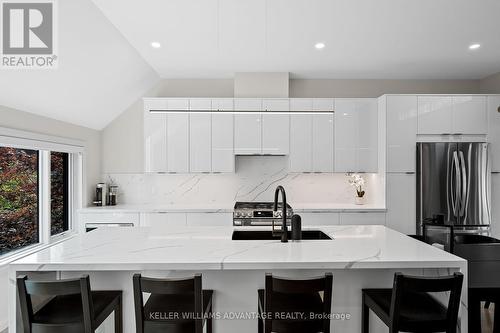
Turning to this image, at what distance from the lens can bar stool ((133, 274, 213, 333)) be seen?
155 centimetres

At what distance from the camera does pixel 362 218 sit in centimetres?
411

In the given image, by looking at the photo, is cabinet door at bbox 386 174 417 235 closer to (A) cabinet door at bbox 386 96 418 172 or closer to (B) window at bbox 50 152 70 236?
(A) cabinet door at bbox 386 96 418 172

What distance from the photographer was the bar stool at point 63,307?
5.14ft

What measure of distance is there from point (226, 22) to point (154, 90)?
2131mm

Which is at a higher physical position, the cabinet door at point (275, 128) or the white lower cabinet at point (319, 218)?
the cabinet door at point (275, 128)

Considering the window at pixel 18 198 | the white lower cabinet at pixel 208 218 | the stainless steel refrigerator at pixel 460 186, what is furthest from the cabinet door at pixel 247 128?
the window at pixel 18 198

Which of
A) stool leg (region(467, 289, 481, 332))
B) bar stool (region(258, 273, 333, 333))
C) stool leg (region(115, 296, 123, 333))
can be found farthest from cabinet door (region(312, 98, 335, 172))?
stool leg (region(115, 296, 123, 333))

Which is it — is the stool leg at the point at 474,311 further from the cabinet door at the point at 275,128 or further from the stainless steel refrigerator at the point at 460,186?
the cabinet door at the point at 275,128

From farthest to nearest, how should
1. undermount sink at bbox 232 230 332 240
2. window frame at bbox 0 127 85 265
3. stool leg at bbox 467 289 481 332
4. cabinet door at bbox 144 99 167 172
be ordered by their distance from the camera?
1. cabinet door at bbox 144 99 167 172
2. window frame at bbox 0 127 85 265
3. undermount sink at bbox 232 230 332 240
4. stool leg at bbox 467 289 481 332

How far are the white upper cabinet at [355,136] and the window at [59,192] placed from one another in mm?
3602

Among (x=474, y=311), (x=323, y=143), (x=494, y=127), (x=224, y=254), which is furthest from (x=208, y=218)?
(x=494, y=127)

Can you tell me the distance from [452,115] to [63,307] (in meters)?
4.63

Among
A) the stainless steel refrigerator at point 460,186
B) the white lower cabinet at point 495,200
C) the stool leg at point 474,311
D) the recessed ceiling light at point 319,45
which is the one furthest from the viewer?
the white lower cabinet at point 495,200

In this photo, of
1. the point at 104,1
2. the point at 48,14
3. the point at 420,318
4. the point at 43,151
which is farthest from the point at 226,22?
the point at 420,318
